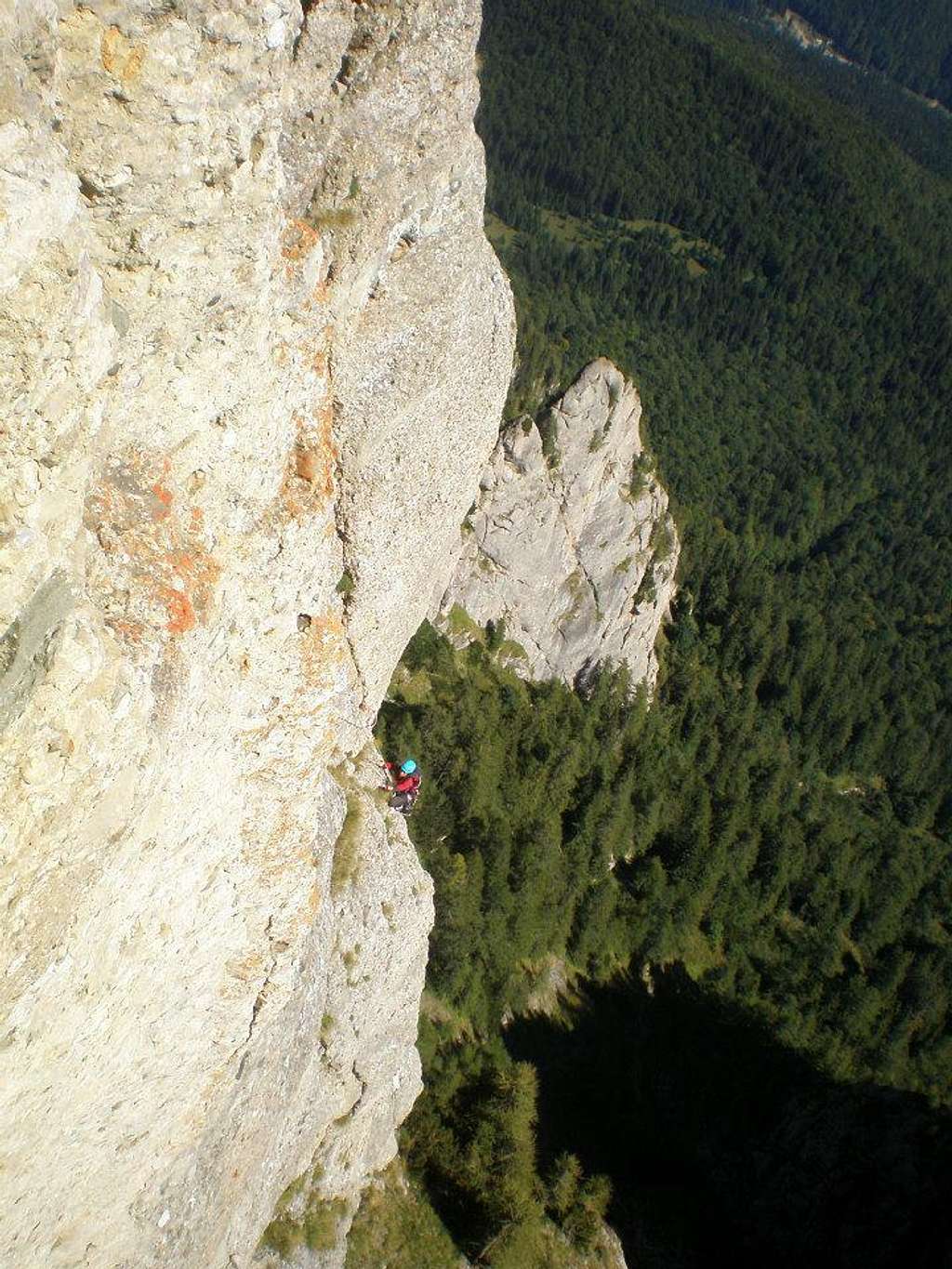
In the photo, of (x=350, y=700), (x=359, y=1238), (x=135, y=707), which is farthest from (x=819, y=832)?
(x=135, y=707)

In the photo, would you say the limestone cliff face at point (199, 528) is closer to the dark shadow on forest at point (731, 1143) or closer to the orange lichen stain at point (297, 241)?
the orange lichen stain at point (297, 241)

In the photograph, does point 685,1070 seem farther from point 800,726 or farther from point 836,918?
point 800,726

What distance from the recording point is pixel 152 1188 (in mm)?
13047

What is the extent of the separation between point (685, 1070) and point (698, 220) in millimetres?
156536

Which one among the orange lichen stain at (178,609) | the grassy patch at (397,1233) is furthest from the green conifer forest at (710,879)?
the orange lichen stain at (178,609)

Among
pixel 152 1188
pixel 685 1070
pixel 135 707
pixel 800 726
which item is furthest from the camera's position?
pixel 800 726

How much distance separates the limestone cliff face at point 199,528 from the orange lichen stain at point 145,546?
1.3 inches

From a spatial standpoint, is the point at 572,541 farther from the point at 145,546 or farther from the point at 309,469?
the point at 145,546

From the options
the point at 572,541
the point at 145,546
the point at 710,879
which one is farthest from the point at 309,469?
the point at 710,879

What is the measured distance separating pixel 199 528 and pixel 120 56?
171 inches

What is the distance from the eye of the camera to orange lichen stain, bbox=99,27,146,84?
7.63 metres

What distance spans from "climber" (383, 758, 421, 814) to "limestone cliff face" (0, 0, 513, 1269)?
64.5 inches

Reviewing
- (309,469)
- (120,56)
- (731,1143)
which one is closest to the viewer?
(120,56)

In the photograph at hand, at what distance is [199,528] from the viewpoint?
9.80 m
